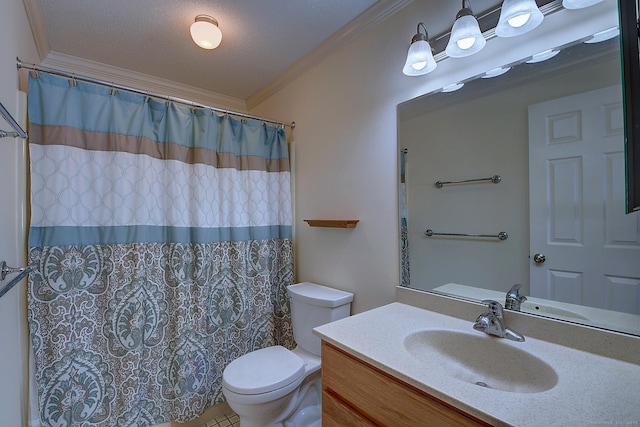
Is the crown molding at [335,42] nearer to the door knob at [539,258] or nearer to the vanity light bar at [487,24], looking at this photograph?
the vanity light bar at [487,24]

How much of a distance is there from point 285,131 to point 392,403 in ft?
6.26

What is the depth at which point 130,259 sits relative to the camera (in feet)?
4.83

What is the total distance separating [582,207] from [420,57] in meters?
0.84

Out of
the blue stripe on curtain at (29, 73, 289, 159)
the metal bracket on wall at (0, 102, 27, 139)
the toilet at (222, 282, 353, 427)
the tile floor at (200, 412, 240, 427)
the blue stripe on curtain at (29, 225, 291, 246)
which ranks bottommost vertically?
the tile floor at (200, 412, 240, 427)

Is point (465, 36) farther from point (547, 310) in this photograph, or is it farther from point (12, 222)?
point (12, 222)

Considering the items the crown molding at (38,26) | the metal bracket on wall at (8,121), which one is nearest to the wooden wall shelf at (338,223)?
the metal bracket on wall at (8,121)

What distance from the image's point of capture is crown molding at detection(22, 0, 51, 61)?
1.33 meters

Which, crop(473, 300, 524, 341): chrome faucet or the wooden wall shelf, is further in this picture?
the wooden wall shelf

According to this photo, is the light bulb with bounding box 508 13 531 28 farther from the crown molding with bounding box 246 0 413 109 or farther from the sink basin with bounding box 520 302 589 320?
the sink basin with bounding box 520 302 589 320

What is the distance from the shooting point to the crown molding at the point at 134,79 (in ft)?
6.00

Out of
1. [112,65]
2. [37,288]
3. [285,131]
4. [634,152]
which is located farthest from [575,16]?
[112,65]

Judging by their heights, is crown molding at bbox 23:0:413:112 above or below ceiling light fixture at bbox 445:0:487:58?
above

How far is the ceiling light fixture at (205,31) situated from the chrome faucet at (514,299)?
74.0 inches

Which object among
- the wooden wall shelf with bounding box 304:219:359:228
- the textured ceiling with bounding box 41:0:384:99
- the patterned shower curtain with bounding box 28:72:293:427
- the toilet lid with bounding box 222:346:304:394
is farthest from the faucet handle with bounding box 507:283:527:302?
the textured ceiling with bounding box 41:0:384:99
